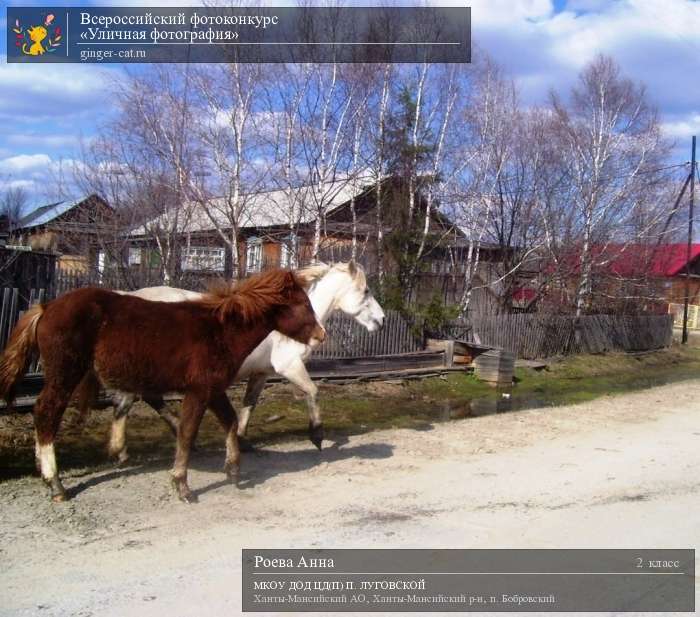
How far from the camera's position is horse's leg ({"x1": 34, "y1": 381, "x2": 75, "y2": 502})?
639 cm

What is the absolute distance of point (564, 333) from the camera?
25.0m

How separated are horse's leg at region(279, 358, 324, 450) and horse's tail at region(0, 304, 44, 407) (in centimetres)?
317

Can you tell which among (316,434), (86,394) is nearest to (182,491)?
(86,394)

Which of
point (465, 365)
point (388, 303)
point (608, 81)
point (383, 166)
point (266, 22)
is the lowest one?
point (465, 365)

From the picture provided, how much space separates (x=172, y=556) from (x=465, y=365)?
→ 14.1 m

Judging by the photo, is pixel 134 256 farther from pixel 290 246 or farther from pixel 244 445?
pixel 244 445

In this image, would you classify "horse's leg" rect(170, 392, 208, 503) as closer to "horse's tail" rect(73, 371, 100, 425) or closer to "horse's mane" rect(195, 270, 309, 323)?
"horse's mane" rect(195, 270, 309, 323)

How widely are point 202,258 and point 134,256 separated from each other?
1720 mm

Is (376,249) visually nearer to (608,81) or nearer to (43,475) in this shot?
(43,475)

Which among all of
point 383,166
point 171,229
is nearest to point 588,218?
point 383,166

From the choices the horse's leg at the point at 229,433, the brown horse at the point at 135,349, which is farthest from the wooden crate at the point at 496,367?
the brown horse at the point at 135,349

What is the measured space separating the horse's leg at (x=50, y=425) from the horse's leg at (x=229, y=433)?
142cm

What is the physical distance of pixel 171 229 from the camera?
15695mm

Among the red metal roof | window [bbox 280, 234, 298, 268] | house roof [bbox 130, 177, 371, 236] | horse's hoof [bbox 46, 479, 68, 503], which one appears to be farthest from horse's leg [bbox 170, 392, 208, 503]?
the red metal roof
